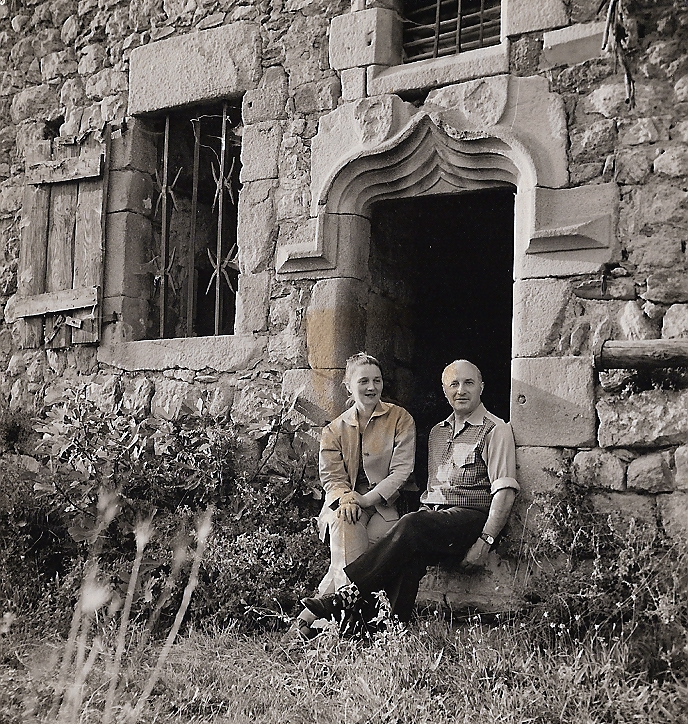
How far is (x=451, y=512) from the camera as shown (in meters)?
4.65

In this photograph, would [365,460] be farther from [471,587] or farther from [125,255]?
[125,255]

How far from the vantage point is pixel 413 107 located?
17.7 ft

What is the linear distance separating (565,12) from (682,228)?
1.28 metres

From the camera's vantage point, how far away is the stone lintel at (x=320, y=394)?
5.52 metres

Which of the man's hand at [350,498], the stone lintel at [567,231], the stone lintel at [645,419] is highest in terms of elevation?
the stone lintel at [567,231]

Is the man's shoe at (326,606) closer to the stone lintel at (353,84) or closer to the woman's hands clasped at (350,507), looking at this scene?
the woman's hands clasped at (350,507)

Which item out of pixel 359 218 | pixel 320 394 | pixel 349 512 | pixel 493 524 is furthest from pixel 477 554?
pixel 359 218

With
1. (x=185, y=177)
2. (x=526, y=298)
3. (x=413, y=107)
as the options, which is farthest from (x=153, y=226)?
(x=526, y=298)

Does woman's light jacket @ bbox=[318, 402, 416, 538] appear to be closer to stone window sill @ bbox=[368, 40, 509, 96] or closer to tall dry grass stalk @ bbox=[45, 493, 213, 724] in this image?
tall dry grass stalk @ bbox=[45, 493, 213, 724]

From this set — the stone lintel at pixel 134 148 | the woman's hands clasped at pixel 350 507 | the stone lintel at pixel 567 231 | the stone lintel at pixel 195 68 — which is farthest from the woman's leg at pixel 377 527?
the stone lintel at pixel 134 148

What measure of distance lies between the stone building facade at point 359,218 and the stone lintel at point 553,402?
0.01 meters

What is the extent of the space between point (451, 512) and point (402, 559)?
370 millimetres

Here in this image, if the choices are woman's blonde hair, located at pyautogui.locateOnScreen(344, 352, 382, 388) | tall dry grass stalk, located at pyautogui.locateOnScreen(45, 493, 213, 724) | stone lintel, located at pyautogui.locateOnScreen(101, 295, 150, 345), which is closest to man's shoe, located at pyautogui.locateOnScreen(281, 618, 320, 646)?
tall dry grass stalk, located at pyautogui.locateOnScreen(45, 493, 213, 724)

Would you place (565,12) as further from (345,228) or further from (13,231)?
(13,231)
